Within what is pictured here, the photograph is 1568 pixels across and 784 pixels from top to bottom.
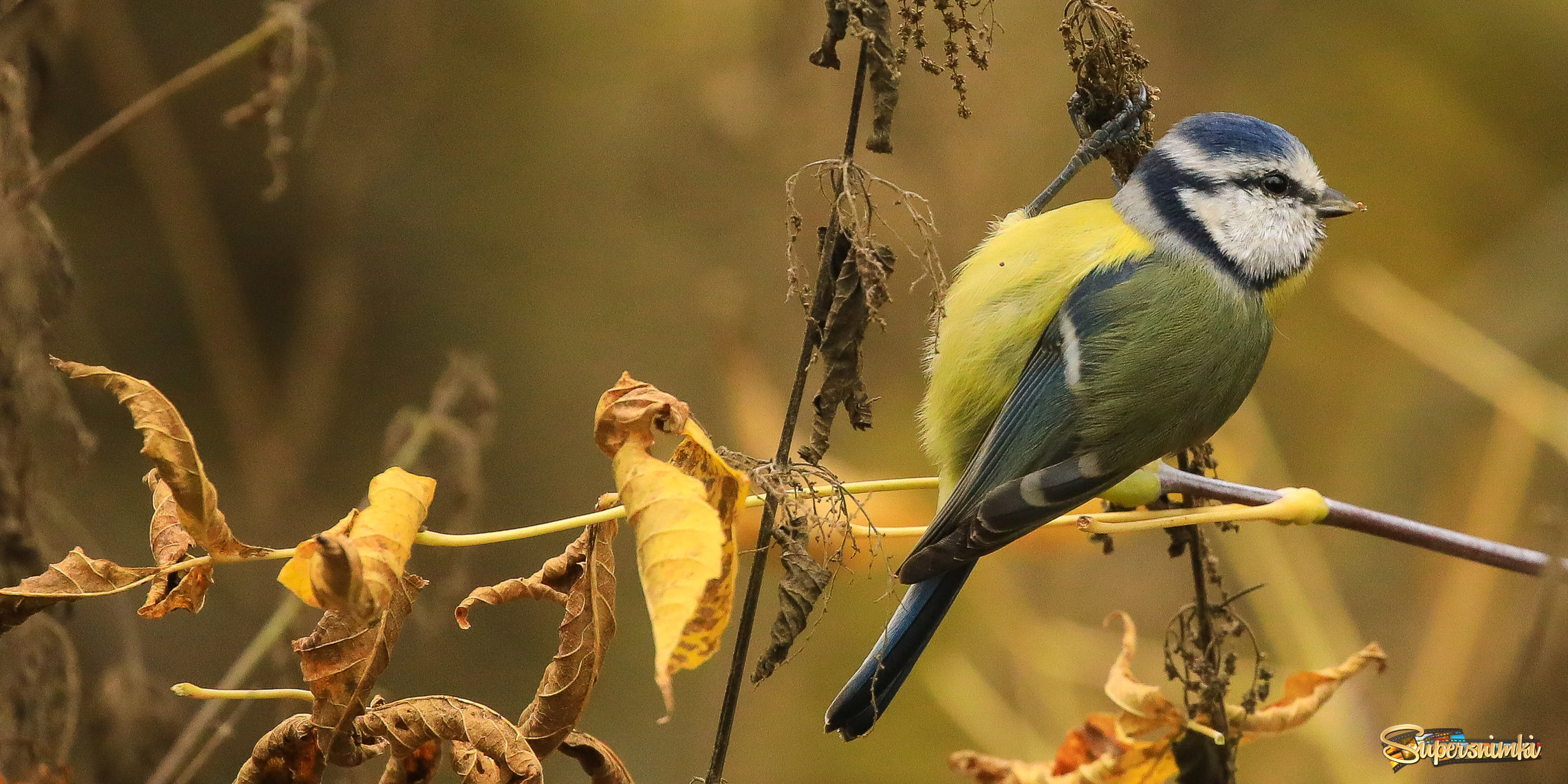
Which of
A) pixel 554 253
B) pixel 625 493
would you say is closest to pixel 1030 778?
pixel 625 493

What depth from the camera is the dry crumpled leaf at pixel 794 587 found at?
896 mm

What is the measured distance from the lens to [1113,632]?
11.1ft

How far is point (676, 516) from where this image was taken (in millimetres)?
812

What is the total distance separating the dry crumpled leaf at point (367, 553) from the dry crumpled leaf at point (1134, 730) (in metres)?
0.72

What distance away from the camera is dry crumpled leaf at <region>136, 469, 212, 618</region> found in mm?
909

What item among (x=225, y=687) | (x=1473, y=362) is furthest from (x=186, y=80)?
(x=1473, y=362)

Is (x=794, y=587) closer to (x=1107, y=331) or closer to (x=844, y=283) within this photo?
(x=844, y=283)

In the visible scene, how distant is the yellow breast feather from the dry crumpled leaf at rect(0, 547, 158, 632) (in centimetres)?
102

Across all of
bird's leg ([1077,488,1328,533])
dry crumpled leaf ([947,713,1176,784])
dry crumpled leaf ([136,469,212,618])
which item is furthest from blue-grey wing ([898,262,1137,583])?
dry crumpled leaf ([136,469,212,618])

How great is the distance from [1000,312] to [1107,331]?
0.48 ft

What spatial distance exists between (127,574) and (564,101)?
8.53 ft

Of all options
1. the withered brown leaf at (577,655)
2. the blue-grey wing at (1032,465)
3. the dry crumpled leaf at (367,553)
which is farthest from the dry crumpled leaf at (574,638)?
the blue-grey wing at (1032,465)

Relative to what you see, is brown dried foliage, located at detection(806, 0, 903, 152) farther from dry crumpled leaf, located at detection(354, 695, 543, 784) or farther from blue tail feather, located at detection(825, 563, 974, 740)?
blue tail feather, located at detection(825, 563, 974, 740)

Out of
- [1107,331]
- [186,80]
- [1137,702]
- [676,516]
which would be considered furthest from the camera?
[1107,331]
